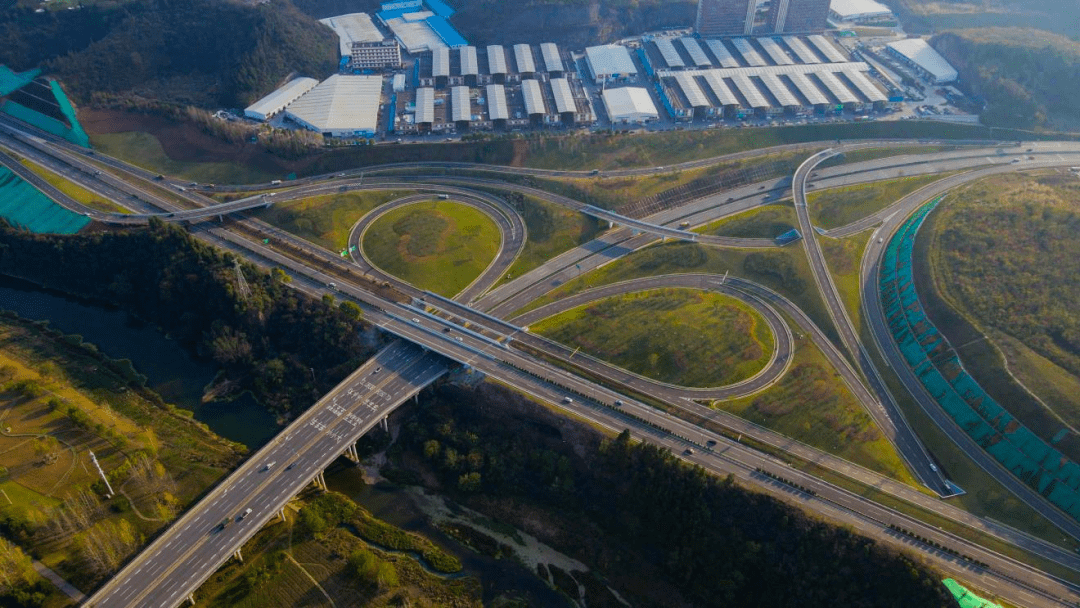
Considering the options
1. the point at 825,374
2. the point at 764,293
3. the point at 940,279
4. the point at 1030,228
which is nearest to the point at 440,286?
the point at 764,293

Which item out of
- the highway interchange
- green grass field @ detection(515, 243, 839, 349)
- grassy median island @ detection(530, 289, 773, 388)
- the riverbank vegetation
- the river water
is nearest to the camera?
the highway interchange

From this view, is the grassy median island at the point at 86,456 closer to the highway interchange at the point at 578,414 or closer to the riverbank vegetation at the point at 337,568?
the highway interchange at the point at 578,414

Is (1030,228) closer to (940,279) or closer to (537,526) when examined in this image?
(940,279)

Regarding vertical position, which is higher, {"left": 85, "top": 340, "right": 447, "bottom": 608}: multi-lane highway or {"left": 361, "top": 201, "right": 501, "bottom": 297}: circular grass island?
{"left": 361, "top": 201, "right": 501, "bottom": 297}: circular grass island

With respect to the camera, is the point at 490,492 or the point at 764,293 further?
the point at 764,293

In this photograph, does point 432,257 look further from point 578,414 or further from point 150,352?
point 150,352

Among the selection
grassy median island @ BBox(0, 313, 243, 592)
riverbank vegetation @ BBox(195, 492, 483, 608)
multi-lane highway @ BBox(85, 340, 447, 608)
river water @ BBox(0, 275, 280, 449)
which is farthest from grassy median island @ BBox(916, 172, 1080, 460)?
grassy median island @ BBox(0, 313, 243, 592)

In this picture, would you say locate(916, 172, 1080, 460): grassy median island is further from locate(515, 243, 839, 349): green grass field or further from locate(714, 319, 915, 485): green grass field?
locate(515, 243, 839, 349): green grass field
